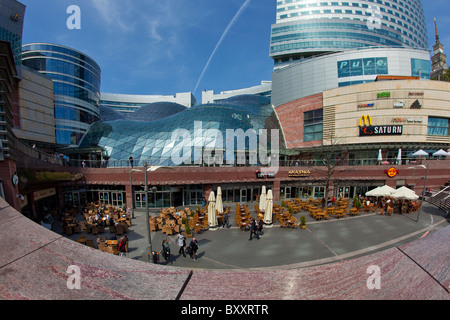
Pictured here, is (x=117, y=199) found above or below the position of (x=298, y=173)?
below

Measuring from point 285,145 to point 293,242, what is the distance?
27.7 meters

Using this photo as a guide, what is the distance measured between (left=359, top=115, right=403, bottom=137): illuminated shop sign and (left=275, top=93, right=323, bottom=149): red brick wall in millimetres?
6414

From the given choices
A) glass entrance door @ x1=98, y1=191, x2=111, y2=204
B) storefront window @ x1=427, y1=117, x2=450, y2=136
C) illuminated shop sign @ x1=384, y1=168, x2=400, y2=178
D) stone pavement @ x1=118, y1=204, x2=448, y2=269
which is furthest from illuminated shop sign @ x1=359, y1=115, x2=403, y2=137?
glass entrance door @ x1=98, y1=191, x2=111, y2=204

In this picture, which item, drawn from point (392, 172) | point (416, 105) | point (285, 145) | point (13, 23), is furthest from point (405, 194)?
point (13, 23)

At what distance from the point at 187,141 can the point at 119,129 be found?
46.0ft

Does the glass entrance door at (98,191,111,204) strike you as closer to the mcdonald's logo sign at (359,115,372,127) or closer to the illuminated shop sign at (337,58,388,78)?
the mcdonald's logo sign at (359,115,372,127)

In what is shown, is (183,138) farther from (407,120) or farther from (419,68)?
(419,68)

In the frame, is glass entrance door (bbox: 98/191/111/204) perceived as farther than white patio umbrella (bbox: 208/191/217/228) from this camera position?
Yes

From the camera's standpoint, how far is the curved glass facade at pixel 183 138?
27.4 metres

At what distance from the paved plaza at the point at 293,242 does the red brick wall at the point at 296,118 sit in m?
20.5

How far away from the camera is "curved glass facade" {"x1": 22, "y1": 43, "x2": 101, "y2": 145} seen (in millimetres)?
47281

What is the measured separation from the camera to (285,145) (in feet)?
126
